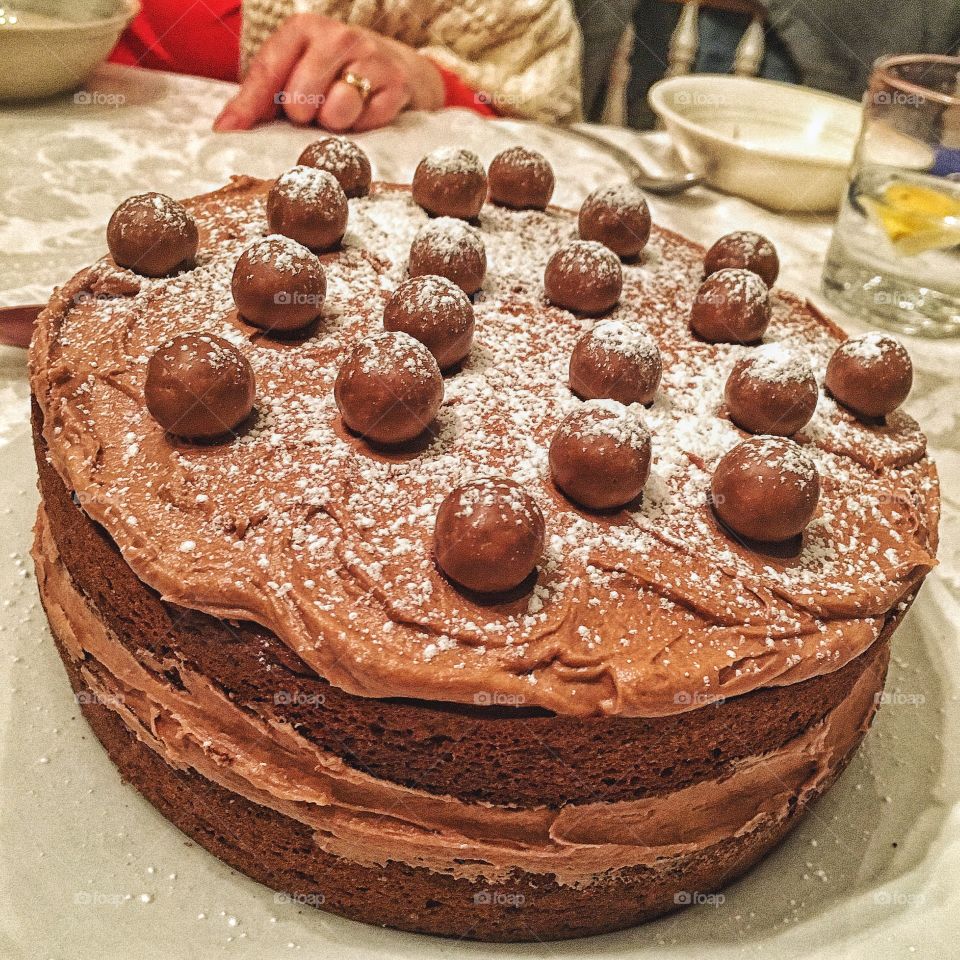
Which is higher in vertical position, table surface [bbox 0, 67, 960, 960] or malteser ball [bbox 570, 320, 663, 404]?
malteser ball [bbox 570, 320, 663, 404]

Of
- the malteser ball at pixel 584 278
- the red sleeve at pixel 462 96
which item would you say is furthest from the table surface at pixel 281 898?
the red sleeve at pixel 462 96

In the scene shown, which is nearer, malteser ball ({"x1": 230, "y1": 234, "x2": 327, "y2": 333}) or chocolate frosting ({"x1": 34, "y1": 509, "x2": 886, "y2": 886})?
chocolate frosting ({"x1": 34, "y1": 509, "x2": 886, "y2": 886})

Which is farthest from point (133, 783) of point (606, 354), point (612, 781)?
point (606, 354)

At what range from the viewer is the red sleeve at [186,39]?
428 cm

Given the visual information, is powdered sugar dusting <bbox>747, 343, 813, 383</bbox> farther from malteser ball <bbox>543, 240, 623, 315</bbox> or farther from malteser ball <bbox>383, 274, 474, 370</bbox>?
malteser ball <bbox>383, 274, 474, 370</bbox>

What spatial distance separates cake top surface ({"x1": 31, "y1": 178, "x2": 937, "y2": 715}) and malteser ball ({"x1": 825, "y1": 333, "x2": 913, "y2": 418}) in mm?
45

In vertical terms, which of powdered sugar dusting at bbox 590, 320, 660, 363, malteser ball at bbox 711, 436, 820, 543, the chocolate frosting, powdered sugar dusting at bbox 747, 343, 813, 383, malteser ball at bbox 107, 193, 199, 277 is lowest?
the chocolate frosting

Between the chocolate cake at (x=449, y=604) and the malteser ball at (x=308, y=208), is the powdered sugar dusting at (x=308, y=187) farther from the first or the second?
the chocolate cake at (x=449, y=604)

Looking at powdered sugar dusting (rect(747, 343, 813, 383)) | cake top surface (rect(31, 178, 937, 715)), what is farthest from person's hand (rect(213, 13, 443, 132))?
powdered sugar dusting (rect(747, 343, 813, 383))

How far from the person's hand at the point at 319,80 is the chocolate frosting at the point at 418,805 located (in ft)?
8.96

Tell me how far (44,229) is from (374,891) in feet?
8.07

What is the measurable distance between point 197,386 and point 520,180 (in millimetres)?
1285

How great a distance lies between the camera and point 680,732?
1451 millimetres

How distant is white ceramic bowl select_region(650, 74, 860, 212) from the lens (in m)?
3.74
